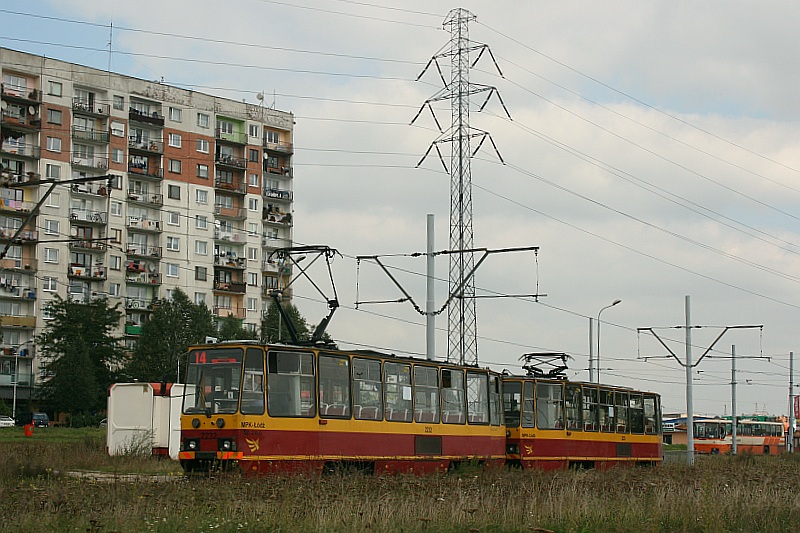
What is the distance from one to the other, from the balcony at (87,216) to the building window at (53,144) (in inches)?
191

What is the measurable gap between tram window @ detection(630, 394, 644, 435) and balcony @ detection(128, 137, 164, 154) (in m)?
59.3

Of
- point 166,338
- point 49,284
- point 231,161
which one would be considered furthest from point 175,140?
point 166,338

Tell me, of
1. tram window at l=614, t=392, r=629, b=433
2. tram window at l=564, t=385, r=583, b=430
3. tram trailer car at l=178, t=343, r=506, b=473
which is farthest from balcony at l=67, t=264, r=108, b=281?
tram trailer car at l=178, t=343, r=506, b=473

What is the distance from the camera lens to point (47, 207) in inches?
3295

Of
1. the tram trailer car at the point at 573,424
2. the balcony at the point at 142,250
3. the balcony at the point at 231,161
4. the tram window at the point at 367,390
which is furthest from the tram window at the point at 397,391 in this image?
the balcony at the point at 231,161

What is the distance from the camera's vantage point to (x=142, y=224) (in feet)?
295

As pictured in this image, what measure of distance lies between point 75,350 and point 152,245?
50.4ft

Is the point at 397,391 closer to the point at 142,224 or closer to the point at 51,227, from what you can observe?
the point at 51,227

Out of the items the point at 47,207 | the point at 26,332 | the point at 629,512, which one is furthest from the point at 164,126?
the point at 629,512

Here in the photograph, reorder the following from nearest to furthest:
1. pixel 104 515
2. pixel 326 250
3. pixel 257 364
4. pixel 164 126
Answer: pixel 104 515 → pixel 257 364 → pixel 326 250 → pixel 164 126

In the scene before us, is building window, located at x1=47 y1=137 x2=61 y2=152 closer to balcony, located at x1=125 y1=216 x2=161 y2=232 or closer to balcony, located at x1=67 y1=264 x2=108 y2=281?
balcony, located at x1=125 y1=216 x2=161 y2=232

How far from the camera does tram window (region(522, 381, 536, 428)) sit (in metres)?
32.2

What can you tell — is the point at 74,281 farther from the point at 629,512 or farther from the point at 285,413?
the point at 629,512

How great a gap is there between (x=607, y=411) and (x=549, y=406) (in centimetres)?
412
